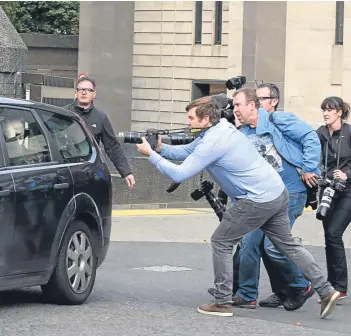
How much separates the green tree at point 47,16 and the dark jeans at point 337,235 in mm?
41765

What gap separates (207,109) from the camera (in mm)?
7832

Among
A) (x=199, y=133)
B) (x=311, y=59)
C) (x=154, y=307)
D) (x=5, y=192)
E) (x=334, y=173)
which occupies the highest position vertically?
(x=311, y=59)

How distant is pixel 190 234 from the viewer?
1392cm

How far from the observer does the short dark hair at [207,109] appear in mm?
7824

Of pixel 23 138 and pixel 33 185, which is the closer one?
pixel 33 185

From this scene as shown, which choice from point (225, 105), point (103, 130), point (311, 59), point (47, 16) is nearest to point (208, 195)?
point (225, 105)

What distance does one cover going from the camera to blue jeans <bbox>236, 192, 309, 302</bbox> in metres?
8.53

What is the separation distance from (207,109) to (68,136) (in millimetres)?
1374

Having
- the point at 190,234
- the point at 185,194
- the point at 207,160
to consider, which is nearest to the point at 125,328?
the point at 207,160

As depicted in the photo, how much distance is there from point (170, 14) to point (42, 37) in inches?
Result: 195

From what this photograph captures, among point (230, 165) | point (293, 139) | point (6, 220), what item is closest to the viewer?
point (6, 220)

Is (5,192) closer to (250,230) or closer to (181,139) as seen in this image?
(181,139)

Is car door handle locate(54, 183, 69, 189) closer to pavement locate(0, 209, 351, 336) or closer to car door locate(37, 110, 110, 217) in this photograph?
car door locate(37, 110, 110, 217)

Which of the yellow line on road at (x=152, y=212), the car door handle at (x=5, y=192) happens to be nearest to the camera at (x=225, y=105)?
the car door handle at (x=5, y=192)
